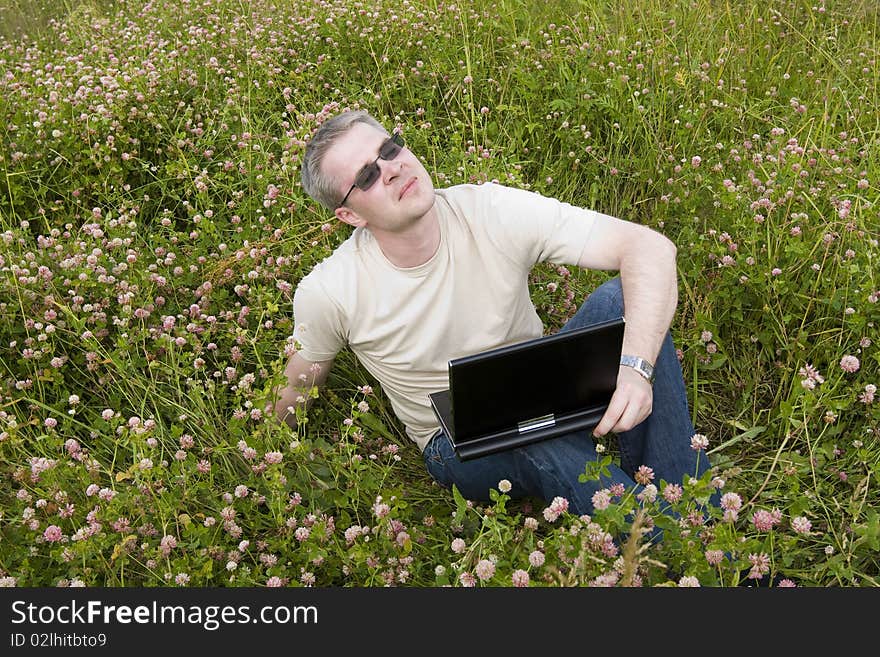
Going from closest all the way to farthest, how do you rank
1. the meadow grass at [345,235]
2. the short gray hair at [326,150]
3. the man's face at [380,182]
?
the meadow grass at [345,235] < the man's face at [380,182] < the short gray hair at [326,150]

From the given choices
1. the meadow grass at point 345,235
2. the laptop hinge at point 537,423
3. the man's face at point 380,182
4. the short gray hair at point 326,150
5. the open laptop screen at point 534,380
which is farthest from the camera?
the short gray hair at point 326,150

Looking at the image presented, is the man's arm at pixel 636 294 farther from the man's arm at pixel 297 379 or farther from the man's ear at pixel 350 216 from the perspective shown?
the man's arm at pixel 297 379

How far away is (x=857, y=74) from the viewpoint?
4461 mm

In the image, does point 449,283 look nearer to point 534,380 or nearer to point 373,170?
point 373,170

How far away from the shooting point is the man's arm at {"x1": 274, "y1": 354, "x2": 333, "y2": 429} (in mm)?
2666

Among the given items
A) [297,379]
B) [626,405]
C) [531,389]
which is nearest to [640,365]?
[626,405]

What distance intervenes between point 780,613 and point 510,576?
2.02 ft

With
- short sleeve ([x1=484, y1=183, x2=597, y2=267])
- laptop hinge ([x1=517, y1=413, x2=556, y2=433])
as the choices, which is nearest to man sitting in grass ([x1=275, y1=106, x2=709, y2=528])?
short sleeve ([x1=484, y1=183, x2=597, y2=267])

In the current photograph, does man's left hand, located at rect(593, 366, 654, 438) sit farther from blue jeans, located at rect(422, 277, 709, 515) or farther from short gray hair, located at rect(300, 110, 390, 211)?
short gray hair, located at rect(300, 110, 390, 211)

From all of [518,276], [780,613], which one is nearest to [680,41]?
[518,276]

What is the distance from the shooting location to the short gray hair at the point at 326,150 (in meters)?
2.63

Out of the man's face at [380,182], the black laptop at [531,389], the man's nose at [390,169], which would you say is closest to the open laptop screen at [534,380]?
the black laptop at [531,389]

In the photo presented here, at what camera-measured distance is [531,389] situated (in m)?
2.23

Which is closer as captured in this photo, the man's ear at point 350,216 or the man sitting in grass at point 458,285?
the man sitting in grass at point 458,285
